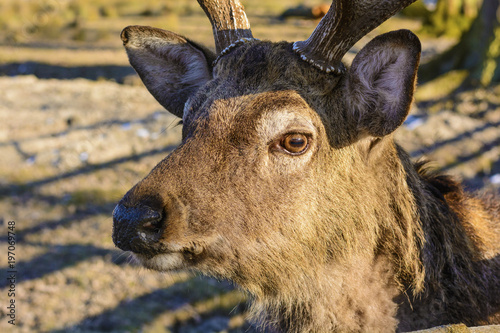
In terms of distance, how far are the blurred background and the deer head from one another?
3.09 ft

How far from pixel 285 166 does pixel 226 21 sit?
4.01 feet

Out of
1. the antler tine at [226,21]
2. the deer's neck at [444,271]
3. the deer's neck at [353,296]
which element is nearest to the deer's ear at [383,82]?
the deer's neck at [444,271]

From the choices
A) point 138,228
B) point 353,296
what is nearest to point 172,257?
point 138,228

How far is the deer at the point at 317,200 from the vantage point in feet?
8.41

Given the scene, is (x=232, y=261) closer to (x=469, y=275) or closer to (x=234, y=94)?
(x=234, y=94)

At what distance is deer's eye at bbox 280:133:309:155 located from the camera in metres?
2.72

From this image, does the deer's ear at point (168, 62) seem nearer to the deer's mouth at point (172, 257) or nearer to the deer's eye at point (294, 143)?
the deer's eye at point (294, 143)

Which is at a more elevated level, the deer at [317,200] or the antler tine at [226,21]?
the antler tine at [226,21]

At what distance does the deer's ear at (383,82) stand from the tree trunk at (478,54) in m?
9.27

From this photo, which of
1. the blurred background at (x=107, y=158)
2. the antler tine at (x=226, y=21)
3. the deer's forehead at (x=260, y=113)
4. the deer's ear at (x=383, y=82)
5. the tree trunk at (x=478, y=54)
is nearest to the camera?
the deer's ear at (x=383, y=82)

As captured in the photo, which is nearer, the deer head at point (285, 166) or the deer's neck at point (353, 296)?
the deer head at point (285, 166)

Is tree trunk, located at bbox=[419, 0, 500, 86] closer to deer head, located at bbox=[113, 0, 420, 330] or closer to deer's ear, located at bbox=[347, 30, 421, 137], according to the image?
deer head, located at bbox=[113, 0, 420, 330]

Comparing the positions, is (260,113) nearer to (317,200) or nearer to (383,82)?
(317,200)

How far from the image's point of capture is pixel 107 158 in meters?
7.95
